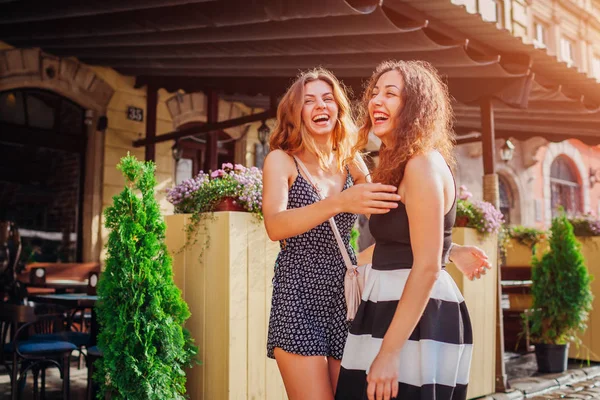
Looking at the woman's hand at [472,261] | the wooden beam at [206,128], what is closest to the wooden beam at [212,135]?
the wooden beam at [206,128]

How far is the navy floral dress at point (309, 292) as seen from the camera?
2.20m

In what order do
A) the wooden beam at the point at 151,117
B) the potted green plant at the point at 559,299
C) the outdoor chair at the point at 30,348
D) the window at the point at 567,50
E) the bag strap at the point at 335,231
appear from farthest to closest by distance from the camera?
the window at the point at 567,50, the wooden beam at the point at 151,117, the potted green plant at the point at 559,299, the outdoor chair at the point at 30,348, the bag strap at the point at 335,231

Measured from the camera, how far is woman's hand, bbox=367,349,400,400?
5.50 ft

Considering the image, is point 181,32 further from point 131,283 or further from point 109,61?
point 131,283

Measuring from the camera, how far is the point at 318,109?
2412 millimetres

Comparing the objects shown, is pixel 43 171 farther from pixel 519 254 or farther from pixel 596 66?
pixel 596 66

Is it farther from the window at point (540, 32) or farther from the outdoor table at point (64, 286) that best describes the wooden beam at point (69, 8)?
the window at point (540, 32)

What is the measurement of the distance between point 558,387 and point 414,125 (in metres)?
5.34

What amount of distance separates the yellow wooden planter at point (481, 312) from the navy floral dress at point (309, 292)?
2986 millimetres

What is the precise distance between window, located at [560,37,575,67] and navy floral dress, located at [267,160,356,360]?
1929cm

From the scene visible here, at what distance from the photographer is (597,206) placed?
22.2 meters

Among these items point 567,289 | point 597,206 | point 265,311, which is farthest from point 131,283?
point 597,206

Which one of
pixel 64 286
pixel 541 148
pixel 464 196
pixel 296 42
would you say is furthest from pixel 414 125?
pixel 541 148

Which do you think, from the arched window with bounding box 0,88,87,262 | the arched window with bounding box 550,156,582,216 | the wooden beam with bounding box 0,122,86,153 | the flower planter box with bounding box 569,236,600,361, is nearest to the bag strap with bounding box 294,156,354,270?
the flower planter box with bounding box 569,236,600,361
